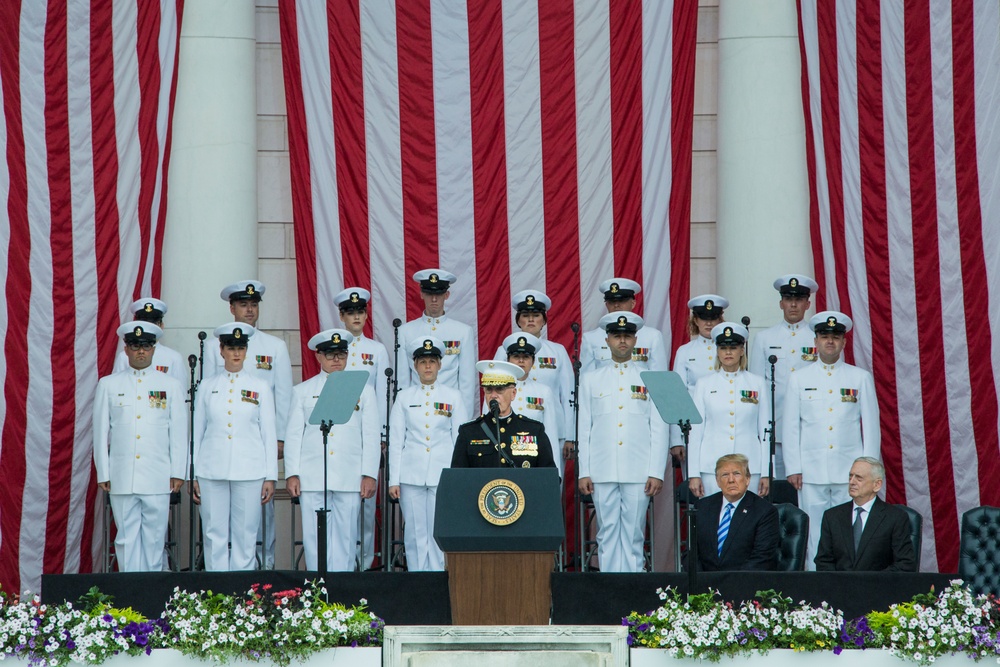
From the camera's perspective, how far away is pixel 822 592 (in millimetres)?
7328

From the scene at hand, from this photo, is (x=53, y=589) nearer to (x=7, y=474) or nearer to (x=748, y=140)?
(x=7, y=474)

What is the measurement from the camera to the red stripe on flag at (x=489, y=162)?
11195mm

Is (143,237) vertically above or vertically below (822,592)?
above

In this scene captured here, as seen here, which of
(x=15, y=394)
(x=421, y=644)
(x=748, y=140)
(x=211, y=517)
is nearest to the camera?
(x=421, y=644)

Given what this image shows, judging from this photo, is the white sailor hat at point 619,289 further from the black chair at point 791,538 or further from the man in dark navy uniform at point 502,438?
the man in dark navy uniform at point 502,438

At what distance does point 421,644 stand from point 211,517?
3.14m

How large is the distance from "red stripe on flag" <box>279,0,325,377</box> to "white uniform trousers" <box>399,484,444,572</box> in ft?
6.17

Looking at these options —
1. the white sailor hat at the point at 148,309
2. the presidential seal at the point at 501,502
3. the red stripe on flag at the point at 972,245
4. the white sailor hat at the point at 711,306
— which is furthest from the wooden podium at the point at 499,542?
the red stripe on flag at the point at 972,245

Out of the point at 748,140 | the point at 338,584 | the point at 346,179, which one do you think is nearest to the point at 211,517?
the point at 338,584

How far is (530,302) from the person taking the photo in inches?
398

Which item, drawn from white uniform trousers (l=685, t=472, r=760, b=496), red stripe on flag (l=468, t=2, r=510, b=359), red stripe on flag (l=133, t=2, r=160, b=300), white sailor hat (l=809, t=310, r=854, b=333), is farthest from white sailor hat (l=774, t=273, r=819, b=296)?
red stripe on flag (l=133, t=2, r=160, b=300)

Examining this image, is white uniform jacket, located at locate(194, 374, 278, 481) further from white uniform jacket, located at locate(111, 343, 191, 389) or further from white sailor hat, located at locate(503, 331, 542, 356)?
white sailor hat, located at locate(503, 331, 542, 356)

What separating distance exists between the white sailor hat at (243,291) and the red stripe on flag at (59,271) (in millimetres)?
1198

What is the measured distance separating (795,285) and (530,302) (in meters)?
1.86
